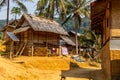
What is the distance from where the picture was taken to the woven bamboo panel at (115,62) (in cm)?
1553

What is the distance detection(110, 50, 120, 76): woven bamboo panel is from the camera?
15530 mm

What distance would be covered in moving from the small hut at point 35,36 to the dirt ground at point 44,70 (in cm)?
361

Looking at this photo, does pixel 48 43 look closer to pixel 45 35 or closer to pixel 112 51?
pixel 45 35

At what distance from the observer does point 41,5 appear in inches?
1508

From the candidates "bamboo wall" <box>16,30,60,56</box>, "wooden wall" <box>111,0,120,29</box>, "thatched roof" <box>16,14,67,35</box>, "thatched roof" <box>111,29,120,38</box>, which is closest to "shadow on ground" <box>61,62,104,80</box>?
"thatched roof" <box>111,29,120,38</box>

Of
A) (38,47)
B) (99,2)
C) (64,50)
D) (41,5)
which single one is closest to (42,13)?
(41,5)

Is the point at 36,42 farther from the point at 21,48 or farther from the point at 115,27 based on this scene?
the point at 115,27

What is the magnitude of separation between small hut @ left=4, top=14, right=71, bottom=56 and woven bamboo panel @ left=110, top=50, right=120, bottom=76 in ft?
49.1

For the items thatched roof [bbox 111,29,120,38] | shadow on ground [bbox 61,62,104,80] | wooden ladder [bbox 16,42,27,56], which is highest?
thatched roof [bbox 111,29,120,38]

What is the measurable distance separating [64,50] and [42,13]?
986cm

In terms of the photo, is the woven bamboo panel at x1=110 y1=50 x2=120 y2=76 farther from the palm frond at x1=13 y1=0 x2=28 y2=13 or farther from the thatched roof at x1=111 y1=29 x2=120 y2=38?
the palm frond at x1=13 y1=0 x2=28 y2=13

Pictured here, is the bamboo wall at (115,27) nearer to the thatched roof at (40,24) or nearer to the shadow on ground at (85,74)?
the shadow on ground at (85,74)

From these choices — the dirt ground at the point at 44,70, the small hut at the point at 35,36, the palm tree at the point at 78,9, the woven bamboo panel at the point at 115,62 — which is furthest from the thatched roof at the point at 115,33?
the palm tree at the point at 78,9

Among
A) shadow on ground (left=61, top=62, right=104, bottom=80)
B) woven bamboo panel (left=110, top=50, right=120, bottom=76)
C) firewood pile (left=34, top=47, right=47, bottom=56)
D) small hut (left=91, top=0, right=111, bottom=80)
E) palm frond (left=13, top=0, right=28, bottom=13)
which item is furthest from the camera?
palm frond (left=13, top=0, right=28, bottom=13)
